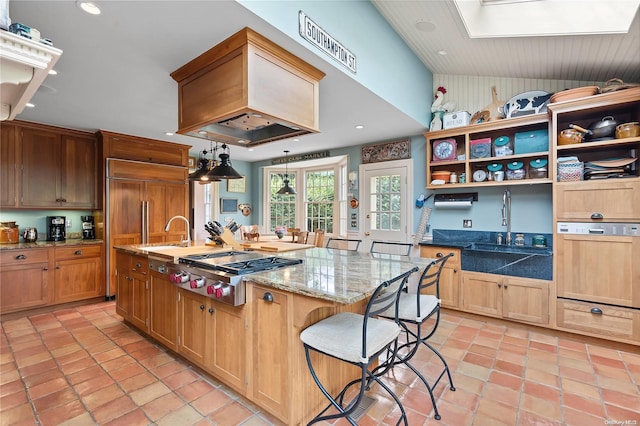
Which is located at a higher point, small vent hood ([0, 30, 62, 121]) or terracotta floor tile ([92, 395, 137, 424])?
→ small vent hood ([0, 30, 62, 121])

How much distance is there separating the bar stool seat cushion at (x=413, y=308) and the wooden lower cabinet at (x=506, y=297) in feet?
5.42

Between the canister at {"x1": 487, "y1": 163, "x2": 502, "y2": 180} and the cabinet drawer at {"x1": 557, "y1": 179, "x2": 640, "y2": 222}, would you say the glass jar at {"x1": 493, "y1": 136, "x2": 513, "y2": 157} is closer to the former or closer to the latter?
the canister at {"x1": 487, "y1": 163, "x2": 502, "y2": 180}

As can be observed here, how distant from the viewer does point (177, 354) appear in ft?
8.66

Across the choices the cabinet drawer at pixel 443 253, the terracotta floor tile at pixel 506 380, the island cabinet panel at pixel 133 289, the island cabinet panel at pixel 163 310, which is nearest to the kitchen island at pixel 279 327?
the island cabinet panel at pixel 163 310

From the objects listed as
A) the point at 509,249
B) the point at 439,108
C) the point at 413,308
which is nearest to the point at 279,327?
the point at 413,308

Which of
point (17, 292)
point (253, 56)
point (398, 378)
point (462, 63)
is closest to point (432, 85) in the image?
point (462, 63)

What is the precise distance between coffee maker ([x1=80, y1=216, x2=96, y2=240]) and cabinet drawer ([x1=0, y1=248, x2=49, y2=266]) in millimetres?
662

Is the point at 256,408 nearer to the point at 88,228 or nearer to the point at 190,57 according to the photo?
the point at 190,57

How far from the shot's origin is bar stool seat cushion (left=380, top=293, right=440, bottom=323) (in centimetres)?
193

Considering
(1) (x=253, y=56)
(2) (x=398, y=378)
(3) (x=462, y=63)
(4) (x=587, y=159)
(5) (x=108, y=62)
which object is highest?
(3) (x=462, y=63)

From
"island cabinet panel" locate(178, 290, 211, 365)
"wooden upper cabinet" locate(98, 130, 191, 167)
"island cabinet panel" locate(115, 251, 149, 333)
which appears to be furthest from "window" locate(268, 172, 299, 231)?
"island cabinet panel" locate(178, 290, 211, 365)

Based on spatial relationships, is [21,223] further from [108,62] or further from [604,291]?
[604,291]

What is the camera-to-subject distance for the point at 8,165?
12.1 feet

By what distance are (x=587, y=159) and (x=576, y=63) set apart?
0.97m
